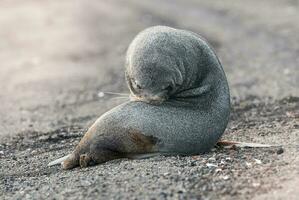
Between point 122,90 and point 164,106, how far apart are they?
534 cm

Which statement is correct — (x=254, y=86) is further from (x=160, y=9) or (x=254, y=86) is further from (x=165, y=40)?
(x=160, y=9)

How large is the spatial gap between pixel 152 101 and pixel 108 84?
6100 millimetres

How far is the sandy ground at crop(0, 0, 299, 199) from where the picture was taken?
652 cm

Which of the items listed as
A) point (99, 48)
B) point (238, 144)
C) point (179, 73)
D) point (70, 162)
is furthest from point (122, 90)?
point (179, 73)

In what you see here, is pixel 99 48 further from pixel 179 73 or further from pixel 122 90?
pixel 179 73

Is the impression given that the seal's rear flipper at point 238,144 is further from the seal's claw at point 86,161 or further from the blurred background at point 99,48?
the blurred background at point 99,48

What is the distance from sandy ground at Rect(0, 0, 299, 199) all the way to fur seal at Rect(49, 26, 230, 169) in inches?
7.1

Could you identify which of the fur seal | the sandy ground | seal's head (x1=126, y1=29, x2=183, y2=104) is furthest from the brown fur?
seal's head (x1=126, y1=29, x2=183, y2=104)

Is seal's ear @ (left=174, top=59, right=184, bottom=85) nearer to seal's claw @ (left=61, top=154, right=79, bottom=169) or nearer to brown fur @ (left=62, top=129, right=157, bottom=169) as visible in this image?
brown fur @ (left=62, top=129, right=157, bottom=169)

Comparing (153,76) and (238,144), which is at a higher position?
(153,76)

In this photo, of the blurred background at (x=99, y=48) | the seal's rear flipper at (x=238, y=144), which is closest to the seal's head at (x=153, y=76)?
the seal's rear flipper at (x=238, y=144)

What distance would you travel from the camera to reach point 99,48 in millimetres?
17062

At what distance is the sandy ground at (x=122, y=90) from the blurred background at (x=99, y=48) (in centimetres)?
3

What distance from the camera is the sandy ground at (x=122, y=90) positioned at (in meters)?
6.52
